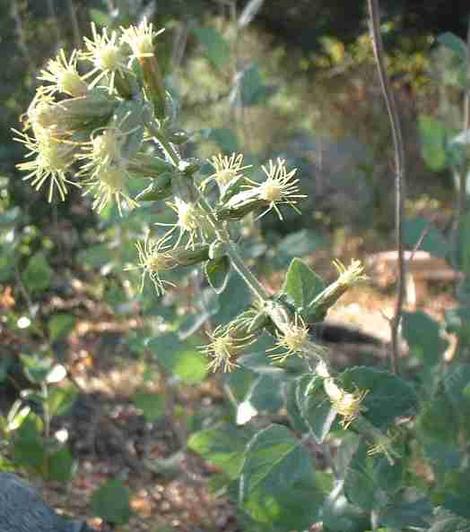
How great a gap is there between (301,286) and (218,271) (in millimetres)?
166

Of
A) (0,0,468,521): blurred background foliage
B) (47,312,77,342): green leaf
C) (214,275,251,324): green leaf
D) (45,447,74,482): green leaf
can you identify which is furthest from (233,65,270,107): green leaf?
(45,447,74,482): green leaf

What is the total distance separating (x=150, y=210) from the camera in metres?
2.77

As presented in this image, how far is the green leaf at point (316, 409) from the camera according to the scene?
6.15ft

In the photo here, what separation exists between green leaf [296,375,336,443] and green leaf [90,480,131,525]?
1.21 meters

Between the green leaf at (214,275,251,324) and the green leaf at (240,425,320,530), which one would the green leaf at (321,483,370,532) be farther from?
the green leaf at (214,275,251,324)

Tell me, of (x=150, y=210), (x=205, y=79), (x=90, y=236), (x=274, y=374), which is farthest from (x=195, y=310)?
(x=205, y=79)

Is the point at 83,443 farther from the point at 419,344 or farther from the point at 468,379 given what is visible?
the point at 468,379

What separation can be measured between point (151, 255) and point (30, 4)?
3154mm

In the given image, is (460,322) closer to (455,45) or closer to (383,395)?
(455,45)

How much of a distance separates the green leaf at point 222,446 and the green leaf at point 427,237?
2.15ft

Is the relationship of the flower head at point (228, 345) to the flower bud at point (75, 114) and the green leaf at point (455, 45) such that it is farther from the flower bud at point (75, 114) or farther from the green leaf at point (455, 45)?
the green leaf at point (455, 45)

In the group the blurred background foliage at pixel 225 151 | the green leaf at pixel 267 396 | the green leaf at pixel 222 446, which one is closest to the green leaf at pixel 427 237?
the blurred background foliage at pixel 225 151

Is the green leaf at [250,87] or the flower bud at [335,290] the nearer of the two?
the flower bud at [335,290]

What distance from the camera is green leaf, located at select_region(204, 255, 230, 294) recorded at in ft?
6.05
